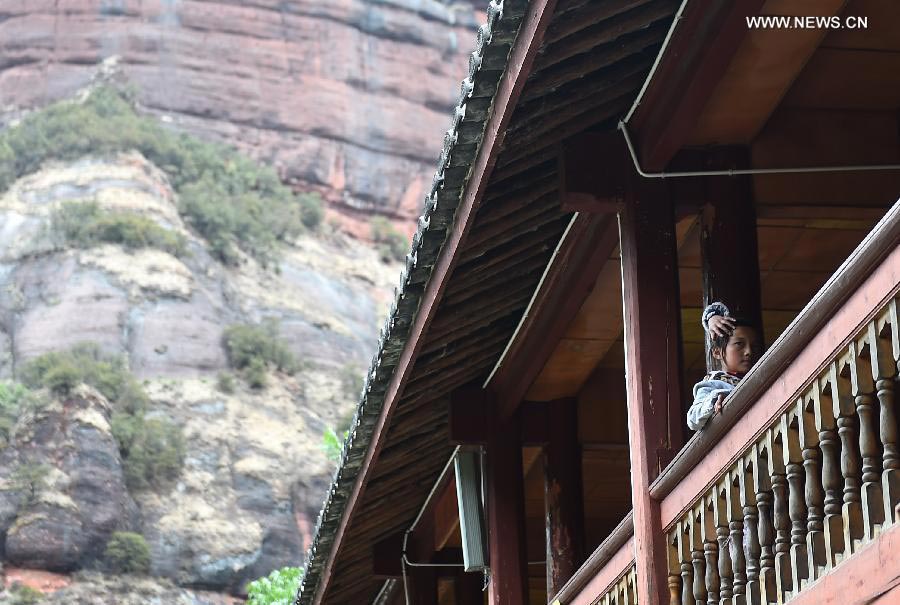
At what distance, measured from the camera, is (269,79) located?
2491 inches

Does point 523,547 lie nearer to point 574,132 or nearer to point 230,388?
point 574,132

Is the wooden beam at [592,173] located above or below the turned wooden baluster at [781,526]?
above

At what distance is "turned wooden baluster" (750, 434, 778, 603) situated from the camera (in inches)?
244

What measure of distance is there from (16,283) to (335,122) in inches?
634

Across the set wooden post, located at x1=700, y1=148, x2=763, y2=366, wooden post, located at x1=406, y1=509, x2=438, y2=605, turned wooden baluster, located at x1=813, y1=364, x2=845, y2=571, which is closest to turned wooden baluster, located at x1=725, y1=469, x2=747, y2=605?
turned wooden baluster, located at x1=813, y1=364, x2=845, y2=571

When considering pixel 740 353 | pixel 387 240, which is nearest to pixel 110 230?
pixel 387 240

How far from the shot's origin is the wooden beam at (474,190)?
689 cm

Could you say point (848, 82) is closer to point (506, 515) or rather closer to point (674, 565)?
point (674, 565)

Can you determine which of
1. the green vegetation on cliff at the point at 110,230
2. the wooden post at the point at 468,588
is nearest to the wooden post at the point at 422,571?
the wooden post at the point at 468,588

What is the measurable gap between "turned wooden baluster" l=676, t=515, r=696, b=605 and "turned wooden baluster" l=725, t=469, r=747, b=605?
66cm

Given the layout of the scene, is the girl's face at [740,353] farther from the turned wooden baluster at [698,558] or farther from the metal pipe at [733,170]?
the metal pipe at [733,170]

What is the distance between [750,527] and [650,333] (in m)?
1.84

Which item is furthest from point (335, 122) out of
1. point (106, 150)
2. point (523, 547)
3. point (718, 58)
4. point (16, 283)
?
point (718, 58)

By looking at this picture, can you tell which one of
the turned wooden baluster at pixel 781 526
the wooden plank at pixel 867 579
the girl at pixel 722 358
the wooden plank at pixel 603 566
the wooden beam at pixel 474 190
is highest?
the wooden beam at pixel 474 190
